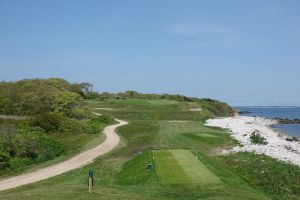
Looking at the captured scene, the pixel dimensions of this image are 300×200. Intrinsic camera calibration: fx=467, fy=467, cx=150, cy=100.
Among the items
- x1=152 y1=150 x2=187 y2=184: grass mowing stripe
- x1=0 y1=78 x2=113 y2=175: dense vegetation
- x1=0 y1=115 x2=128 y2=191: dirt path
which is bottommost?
x1=0 y1=115 x2=128 y2=191: dirt path

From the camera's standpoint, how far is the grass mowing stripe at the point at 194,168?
26.5m

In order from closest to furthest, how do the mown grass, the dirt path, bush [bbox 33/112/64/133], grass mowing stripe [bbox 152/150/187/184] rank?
the mown grass
grass mowing stripe [bbox 152/150/187/184]
the dirt path
bush [bbox 33/112/64/133]

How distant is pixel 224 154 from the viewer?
136 feet

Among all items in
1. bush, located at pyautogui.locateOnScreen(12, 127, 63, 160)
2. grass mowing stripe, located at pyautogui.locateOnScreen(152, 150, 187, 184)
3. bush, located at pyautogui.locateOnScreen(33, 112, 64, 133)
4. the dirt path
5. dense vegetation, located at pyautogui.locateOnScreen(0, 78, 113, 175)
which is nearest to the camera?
grass mowing stripe, located at pyautogui.locateOnScreen(152, 150, 187, 184)

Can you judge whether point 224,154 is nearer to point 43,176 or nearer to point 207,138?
point 207,138

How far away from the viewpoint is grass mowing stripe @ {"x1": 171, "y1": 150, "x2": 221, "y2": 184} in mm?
26547

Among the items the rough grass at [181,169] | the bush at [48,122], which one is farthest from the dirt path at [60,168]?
the bush at [48,122]

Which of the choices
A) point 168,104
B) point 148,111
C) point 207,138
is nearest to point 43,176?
point 207,138

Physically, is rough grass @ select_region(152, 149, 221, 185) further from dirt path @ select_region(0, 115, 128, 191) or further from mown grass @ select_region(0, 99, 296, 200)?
dirt path @ select_region(0, 115, 128, 191)

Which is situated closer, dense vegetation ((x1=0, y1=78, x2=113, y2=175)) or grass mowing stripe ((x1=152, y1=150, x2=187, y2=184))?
grass mowing stripe ((x1=152, y1=150, x2=187, y2=184))

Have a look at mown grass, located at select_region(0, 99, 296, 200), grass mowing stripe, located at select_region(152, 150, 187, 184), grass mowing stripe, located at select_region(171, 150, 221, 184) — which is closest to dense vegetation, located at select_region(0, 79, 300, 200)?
mown grass, located at select_region(0, 99, 296, 200)

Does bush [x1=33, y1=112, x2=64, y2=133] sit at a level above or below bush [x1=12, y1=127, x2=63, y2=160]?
above

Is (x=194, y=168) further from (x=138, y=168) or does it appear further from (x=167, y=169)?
(x=138, y=168)

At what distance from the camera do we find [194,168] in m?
30.3
